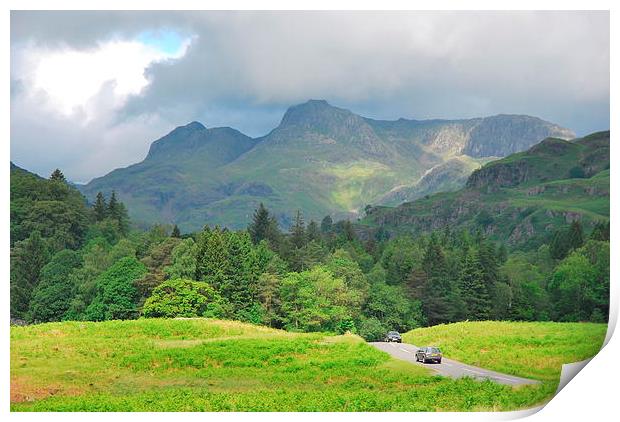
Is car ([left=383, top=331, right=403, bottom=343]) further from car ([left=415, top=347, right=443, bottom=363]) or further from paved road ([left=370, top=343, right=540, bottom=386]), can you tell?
car ([left=415, top=347, right=443, bottom=363])

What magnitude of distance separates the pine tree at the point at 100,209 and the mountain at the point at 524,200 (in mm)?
26842

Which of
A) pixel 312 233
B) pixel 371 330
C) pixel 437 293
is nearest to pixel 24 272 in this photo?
pixel 312 233

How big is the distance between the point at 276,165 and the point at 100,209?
37.6 feet

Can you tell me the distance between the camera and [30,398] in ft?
58.6

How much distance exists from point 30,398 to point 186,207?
30.0 metres

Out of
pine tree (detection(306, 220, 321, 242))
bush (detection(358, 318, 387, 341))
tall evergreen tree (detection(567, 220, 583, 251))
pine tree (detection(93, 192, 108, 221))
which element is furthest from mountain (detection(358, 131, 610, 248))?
pine tree (detection(93, 192, 108, 221))

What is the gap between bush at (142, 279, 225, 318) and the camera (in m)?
29.4

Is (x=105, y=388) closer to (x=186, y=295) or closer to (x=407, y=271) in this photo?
(x=186, y=295)

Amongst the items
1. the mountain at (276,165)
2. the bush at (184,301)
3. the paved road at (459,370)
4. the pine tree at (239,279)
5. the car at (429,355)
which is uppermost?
the mountain at (276,165)

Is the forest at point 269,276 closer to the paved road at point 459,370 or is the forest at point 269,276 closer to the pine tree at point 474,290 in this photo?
the pine tree at point 474,290

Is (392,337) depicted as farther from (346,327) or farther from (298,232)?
(298,232)

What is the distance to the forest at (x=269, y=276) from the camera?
29.1m

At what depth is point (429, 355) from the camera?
68.6 feet

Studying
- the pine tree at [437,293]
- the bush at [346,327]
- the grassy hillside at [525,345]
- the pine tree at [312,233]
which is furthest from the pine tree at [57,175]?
the pine tree at [437,293]
